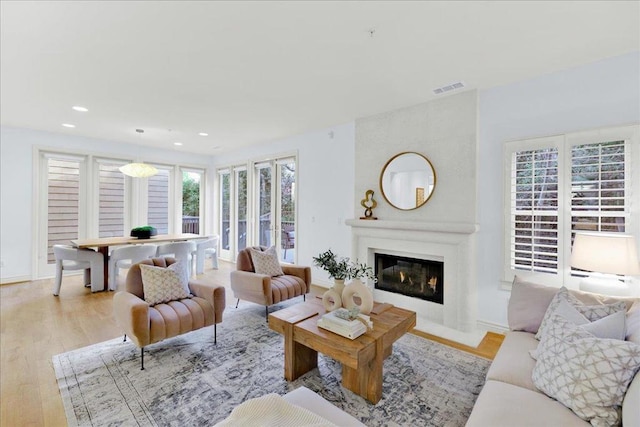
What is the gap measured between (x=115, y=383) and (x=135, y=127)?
4.09 m

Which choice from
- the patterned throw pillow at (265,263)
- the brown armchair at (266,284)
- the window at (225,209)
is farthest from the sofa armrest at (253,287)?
the window at (225,209)

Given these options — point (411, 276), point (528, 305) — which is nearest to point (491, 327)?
point (411, 276)

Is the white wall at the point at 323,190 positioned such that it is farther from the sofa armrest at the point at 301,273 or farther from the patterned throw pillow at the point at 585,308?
the patterned throw pillow at the point at 585,308

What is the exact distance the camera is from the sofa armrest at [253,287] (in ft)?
11.3

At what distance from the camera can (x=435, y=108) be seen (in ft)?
Result: 11.9

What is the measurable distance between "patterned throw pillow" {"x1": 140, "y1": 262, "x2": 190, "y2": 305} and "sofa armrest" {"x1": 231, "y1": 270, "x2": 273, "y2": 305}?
77 cm

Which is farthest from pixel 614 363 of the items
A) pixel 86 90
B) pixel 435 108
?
pixel 86 90

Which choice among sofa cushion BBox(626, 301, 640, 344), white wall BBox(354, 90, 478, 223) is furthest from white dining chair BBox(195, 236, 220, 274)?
sofa cushion BBox(626, 301, 640, 344)

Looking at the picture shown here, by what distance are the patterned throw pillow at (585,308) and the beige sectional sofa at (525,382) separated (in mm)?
67

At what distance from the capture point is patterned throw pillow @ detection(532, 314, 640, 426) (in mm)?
1292

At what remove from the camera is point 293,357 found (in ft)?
7.57

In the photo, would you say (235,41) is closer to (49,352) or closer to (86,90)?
(86,90)

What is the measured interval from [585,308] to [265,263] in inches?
123

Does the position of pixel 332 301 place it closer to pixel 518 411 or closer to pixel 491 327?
pixel 518 411
